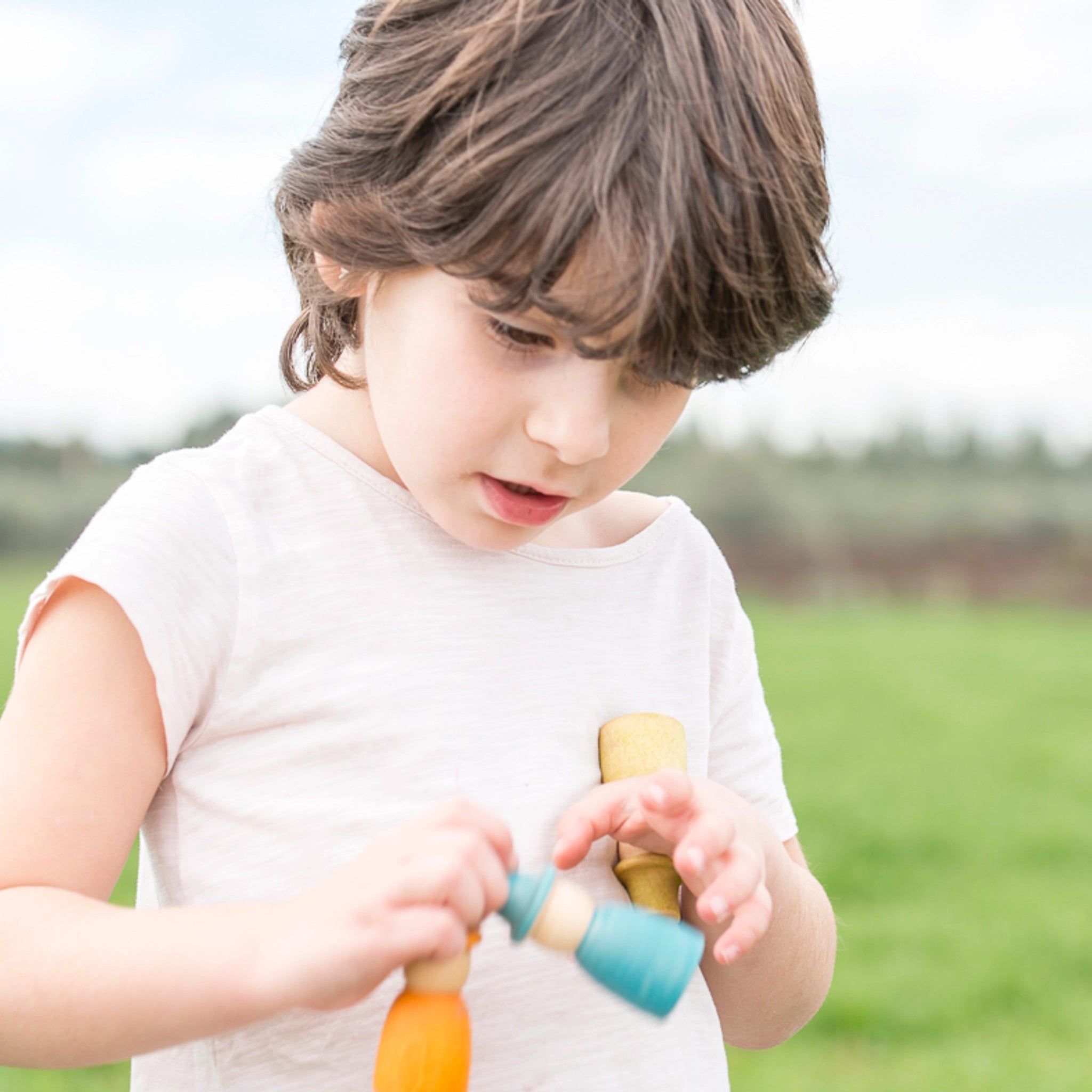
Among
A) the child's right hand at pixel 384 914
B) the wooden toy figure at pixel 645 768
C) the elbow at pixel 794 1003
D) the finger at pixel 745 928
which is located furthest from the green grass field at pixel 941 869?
the child's right hand at pixel 384 914

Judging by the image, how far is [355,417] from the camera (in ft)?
4.03

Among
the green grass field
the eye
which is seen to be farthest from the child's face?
the green grass field

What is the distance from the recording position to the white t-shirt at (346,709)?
1054 millimetres

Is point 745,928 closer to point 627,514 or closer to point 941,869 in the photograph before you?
point 627,514

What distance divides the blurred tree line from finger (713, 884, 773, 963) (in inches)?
493

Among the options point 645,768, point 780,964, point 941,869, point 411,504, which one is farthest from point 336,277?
point 941,869

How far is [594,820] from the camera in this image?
3.54 feet

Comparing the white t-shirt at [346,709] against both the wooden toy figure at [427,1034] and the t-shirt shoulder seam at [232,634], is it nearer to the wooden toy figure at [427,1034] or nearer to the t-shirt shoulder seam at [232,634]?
the t-shirt shoulder seam at [232,634]

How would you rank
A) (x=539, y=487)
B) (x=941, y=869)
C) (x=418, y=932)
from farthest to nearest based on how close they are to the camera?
(x=941, y=869), (x=539, y=487), (x=418, y=932)

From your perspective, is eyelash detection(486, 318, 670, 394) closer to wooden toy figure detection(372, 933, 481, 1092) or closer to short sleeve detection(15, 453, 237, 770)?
short sleeve detection(15, 453, 237, 770)

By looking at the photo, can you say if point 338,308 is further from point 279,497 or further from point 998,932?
point 998,932

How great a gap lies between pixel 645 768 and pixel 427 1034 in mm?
321

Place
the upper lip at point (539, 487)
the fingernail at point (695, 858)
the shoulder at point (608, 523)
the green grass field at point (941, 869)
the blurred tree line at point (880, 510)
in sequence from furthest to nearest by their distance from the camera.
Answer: the blurred tree line at point (880, 510)
the green grass field at point (941, 869)
the shoulder at point (608, 523)
the upper lip at point (539, 487)
the fingernail at point (695, 858)

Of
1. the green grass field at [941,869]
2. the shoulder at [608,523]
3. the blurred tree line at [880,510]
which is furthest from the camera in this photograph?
the blurred tree line at [880,510]
